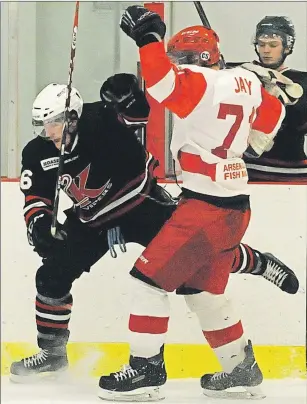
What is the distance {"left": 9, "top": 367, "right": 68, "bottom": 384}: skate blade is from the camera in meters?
2.64

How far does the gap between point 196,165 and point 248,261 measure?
47cm

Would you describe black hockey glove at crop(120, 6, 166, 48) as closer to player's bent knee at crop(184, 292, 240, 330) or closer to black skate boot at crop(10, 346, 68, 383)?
Result: player's bent knee at crop(184, 292, 240, 330)

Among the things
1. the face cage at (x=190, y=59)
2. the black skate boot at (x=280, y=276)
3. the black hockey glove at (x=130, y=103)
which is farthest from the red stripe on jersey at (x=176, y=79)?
the black skate boot at (x=280, y=276)

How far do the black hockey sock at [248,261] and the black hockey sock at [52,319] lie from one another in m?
0.54

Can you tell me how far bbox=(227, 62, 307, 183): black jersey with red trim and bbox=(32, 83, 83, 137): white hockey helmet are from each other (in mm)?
507

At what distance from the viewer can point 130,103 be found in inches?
103

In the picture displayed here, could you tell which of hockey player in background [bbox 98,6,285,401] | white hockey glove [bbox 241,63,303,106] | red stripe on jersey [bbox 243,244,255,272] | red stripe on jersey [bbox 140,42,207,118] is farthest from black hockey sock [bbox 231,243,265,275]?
red stripe on jersey [bbox 140,42,207,118]

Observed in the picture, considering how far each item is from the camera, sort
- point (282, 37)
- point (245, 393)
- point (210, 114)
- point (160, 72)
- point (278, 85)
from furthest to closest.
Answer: point (282, 37)
point (278, 85)
point (245, 393)
point (210, 114)
point (160, 72)

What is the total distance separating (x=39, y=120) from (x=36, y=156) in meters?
0.14

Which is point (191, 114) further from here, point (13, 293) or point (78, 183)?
point (13, 293)

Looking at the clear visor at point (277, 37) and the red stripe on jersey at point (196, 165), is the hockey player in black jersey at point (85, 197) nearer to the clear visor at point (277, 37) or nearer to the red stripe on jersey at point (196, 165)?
the red stripe on jersey at point (196, 165)

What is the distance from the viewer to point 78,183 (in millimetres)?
2637

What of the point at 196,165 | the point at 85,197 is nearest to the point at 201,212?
the point at 196,165

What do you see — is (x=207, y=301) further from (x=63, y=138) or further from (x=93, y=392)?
(x=63, y=138)
